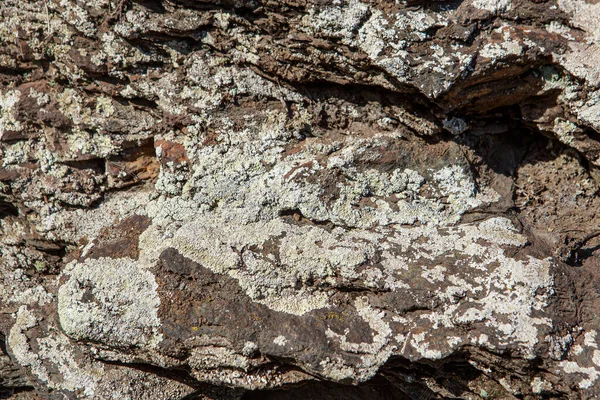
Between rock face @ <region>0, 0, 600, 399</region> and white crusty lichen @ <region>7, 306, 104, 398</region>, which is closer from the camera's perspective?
rock face @ <region>0, 0, 600, 399</region>

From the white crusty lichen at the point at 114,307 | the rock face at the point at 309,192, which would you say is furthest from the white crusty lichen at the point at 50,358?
the white crusty lichen at the point at 114,307

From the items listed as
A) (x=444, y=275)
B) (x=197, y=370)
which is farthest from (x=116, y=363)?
(x=444, y=275)

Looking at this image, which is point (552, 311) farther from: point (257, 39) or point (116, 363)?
point (116, 363)

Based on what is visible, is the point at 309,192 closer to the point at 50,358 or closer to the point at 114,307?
the point at 114,307

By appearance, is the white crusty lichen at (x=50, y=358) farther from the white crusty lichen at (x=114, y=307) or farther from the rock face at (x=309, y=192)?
the white crusty lichen at (x=114, y=307)

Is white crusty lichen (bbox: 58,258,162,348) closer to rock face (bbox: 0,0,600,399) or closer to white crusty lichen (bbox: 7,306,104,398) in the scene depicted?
rock face (bbox: 0,0,600,399)

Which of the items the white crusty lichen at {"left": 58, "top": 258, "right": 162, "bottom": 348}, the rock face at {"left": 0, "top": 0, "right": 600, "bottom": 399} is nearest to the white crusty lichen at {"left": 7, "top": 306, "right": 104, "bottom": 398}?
the rock face at {"left": 0, "top": 0, "right": 600, "bottom": 399}

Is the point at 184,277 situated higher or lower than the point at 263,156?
lower
